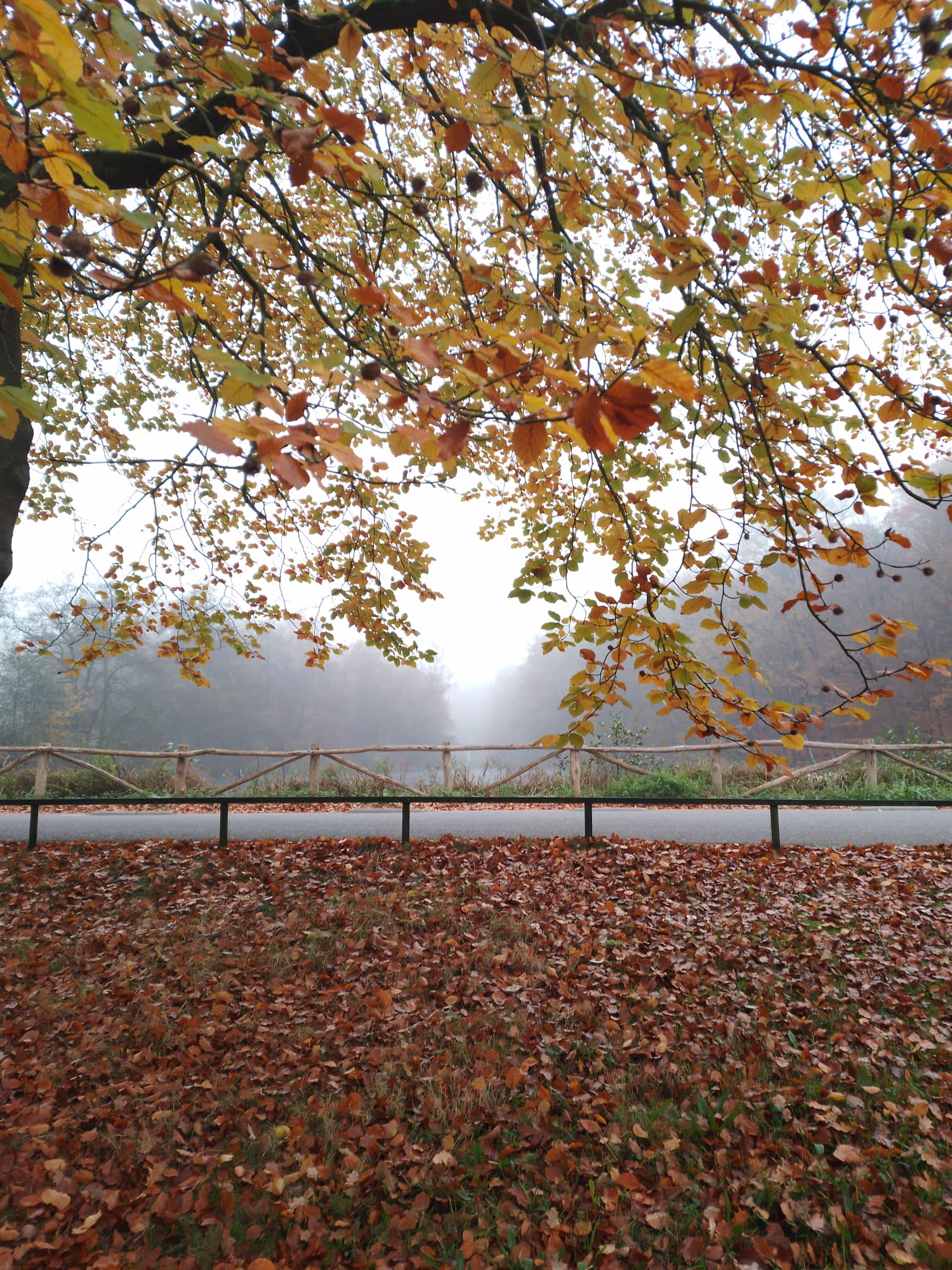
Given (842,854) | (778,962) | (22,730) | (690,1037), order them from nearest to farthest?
(690,1037) → (778,962) → (842,854) → (22,730)

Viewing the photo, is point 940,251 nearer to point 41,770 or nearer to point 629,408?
point 629,408

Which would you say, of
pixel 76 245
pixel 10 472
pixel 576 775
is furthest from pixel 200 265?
pixel 576 775

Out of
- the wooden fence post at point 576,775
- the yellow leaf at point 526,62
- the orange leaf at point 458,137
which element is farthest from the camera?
the wooden fence post at point 576,775

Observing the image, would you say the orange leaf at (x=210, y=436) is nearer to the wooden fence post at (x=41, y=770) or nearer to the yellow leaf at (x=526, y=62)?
the yellow leaf at (x=526, y=62)

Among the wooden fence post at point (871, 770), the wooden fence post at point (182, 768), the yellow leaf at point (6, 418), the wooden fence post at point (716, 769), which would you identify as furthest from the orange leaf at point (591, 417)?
the wooden fence post at point (871, 770)

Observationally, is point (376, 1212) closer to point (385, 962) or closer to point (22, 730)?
point (385, 962)

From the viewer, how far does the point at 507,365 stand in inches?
64.9

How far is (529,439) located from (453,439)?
0.57 ft

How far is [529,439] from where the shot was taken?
144 cm

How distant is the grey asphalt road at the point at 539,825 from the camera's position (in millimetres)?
7332

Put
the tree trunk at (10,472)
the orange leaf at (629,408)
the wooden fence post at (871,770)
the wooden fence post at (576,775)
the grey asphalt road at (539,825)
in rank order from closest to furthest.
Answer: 1. the orange leaf at (629,408)
2. the tree trunk at (10,472)
3. the grey asphalt road at (539,825)
4. the wooden fence post at (576,775)
5. the wooden fence post at (871,770)

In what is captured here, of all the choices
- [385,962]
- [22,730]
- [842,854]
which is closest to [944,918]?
[842,854]

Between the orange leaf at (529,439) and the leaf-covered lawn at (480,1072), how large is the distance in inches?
112

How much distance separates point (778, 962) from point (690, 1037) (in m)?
1.18
